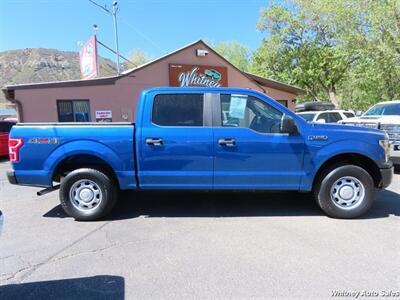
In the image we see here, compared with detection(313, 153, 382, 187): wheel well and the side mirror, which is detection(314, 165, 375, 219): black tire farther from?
the side mirror

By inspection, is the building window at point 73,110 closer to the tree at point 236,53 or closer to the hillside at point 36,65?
the tree at point 236,53

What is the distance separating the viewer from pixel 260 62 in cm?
2872

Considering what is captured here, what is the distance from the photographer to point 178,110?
5035 millimetres

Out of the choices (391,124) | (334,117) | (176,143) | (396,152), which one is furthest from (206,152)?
(334,117)

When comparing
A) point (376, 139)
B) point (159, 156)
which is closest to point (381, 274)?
point (376, 139)

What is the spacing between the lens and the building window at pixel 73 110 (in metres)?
15.3

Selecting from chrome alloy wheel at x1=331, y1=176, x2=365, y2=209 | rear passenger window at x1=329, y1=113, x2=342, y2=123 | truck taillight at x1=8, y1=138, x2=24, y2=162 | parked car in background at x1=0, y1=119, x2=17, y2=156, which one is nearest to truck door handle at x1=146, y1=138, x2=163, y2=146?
truck taillight at x1=8, y1=138, x2=24, y2=162

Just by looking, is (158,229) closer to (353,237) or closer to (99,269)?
(99,269)

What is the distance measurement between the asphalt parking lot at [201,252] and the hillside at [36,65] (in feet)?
419

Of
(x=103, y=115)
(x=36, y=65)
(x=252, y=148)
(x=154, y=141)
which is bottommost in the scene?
(x=103, y=115)

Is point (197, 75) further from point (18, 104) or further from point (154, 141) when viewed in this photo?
point (154, 141)

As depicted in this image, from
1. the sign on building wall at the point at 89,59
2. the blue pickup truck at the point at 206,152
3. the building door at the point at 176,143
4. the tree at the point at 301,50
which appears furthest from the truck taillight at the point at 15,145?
the tree at the point at 301,50

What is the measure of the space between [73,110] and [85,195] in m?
11.4

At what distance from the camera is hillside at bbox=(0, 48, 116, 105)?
127062 mm
